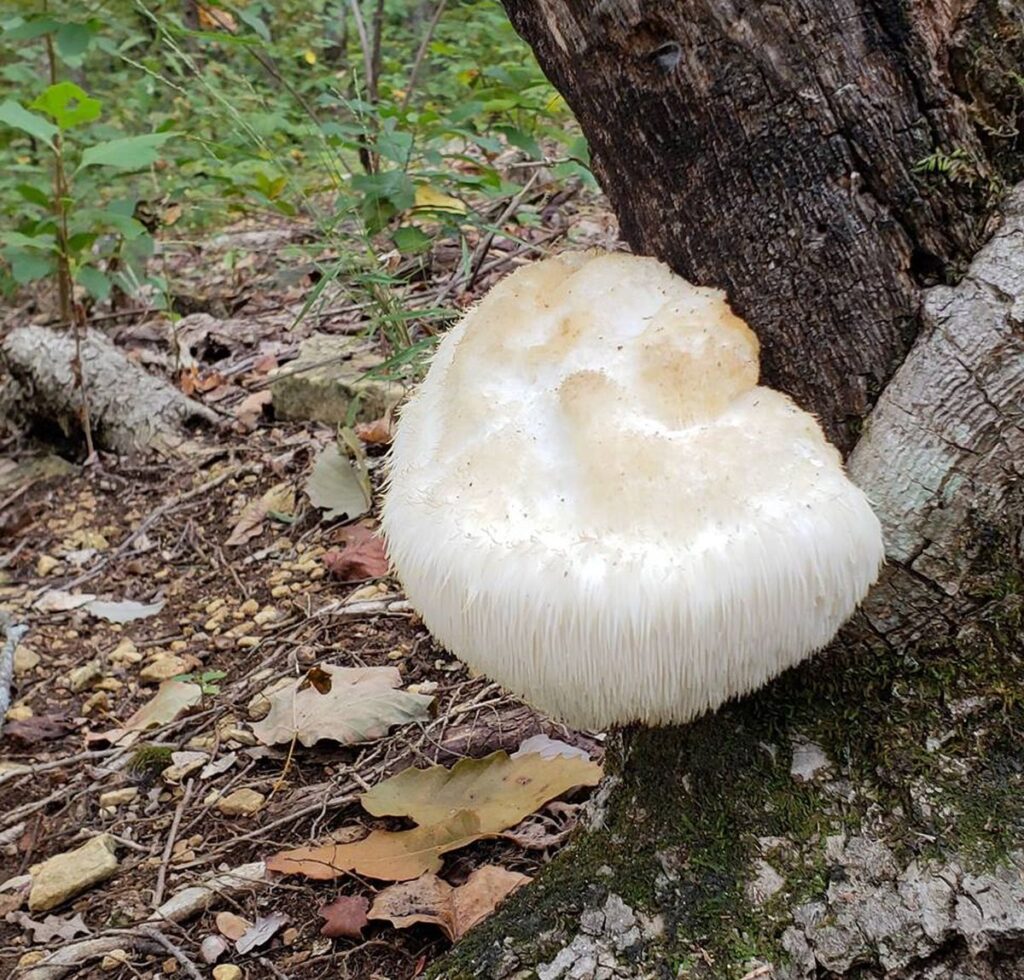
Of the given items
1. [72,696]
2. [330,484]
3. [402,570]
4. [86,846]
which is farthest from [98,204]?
[402,570]

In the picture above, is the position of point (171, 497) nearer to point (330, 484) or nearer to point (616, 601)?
point (330, 484)

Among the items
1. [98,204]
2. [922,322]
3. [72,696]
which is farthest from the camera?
[98,204]

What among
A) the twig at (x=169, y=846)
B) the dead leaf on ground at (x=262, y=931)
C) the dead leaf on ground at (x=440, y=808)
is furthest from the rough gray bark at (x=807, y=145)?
the twig at (x=169, y=846)

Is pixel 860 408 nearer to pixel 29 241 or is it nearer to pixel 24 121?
pixel 24 121

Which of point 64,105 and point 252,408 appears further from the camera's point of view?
point 252,408

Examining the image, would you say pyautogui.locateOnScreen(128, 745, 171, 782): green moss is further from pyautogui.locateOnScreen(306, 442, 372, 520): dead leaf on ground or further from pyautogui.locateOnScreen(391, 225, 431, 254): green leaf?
pyautogui.locateOnScreen(391, 225, 431, 254): green leaf

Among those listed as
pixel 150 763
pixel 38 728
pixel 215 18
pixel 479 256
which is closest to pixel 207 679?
pixel 150 763
